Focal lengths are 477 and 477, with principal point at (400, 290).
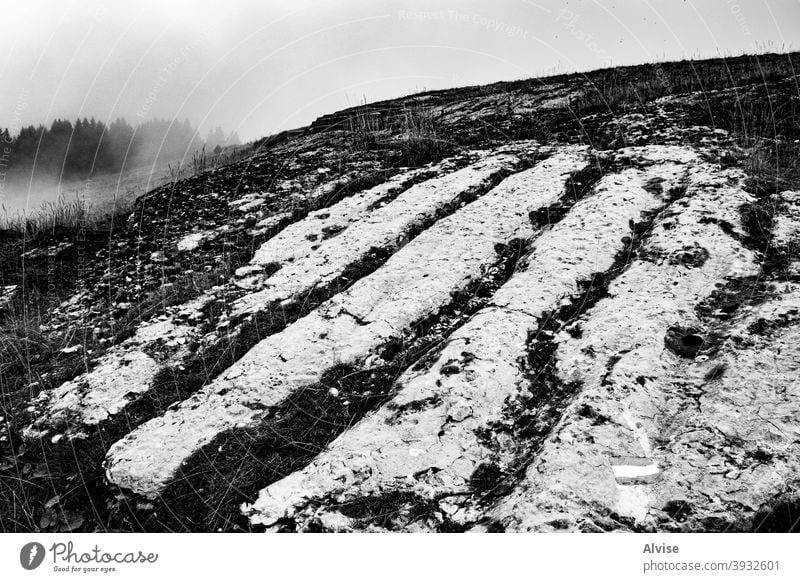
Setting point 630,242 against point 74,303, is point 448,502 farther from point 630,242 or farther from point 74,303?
point 74,303

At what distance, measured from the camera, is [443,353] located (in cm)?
337

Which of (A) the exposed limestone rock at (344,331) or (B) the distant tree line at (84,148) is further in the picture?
(B) the distant tree line at (84,148)

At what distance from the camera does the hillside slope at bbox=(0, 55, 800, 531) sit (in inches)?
100

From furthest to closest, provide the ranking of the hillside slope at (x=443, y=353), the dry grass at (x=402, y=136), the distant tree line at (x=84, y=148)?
the distant tree line at (x=84, y=148), the dry grass at (x=402, y=136), the hillside slope at (x=443, y=353)

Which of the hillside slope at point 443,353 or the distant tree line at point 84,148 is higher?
the distant tree line at point 84,148

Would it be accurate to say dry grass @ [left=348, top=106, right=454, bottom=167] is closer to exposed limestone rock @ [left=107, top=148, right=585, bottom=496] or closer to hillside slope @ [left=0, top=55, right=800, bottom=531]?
hillside slope @ [left=0, top=55, right=800, bottom=531]

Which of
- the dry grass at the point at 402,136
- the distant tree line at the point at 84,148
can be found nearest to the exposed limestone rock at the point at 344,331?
the dry grass at the point at 402,136

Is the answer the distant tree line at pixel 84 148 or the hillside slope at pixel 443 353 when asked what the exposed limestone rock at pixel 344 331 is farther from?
the distant tree line at pixel 84 148

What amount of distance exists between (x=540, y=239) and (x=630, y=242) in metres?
0.74

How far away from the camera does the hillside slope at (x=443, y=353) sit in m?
2.55

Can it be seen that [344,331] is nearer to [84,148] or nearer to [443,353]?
[443,353]

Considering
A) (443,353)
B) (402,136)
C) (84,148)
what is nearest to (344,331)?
(443,353)
